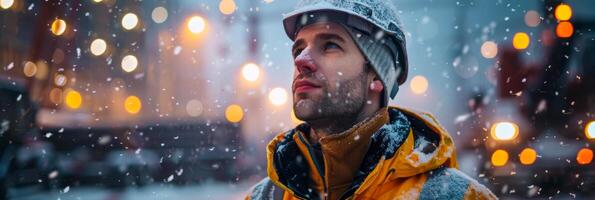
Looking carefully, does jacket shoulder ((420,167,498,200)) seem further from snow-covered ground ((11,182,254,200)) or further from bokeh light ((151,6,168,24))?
bokeh light ((151,6,168,24))

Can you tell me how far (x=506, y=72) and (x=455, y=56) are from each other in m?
7.22

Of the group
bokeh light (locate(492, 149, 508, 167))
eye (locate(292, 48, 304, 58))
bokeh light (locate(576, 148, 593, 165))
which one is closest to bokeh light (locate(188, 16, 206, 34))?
bokeh light (locate(492, 149, 508, 167))

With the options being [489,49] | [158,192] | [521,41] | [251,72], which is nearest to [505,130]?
[521,41]

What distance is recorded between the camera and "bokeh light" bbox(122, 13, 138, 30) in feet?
74.6

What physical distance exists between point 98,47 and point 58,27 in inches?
463

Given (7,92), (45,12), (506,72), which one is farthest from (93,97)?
(506,72)

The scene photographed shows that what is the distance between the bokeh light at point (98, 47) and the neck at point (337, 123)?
20.1m

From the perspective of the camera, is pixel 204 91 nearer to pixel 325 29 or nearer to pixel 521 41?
pixel 521 41

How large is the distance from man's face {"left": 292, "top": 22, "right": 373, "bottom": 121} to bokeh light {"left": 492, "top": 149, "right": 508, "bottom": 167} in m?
7.47

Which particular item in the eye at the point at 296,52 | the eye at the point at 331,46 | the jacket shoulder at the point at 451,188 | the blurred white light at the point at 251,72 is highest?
the blurred white light at the point at 251,72

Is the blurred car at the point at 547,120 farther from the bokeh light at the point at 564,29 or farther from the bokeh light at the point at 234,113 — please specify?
the bokeh light at the point at 234,113

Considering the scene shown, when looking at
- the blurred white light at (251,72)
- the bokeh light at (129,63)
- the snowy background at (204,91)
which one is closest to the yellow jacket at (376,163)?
the snowy background at (204,91)

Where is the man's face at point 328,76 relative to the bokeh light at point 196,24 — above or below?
below

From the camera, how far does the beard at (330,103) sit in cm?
221
